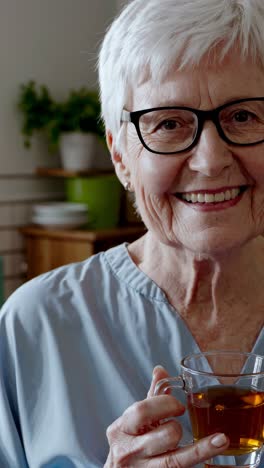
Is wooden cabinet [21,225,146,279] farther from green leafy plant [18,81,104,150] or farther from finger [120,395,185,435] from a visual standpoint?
finger [120,395,185,435]

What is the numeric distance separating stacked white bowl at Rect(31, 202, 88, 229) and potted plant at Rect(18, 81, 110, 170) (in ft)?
0.78

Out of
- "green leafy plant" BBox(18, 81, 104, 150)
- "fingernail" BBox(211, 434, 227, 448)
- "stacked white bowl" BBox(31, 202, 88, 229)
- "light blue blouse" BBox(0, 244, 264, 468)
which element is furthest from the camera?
"green leafy plant" BBox(18, 81, 104, 150)

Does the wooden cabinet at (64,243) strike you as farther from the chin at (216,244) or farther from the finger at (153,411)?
the finger at (153,411)

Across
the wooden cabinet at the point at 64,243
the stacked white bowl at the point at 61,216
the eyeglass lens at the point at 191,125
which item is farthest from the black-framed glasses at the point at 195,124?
the stacked white bowl at the point at 61,216

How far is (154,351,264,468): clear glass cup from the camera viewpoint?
826 mm

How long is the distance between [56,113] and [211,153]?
257 cm

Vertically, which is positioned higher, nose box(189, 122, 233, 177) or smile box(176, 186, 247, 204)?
nose box(189, 122, 233, 177)

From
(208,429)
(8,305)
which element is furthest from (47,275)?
(208,429)

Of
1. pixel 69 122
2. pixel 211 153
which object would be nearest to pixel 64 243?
pixel 69 122

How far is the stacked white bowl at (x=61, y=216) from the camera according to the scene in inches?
134

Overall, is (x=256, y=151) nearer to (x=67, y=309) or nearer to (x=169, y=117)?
(x=169, y=117)

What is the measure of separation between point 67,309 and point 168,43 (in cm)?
47

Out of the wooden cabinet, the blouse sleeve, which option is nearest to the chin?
the blouse sleeve

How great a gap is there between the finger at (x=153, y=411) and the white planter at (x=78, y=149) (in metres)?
2.74
